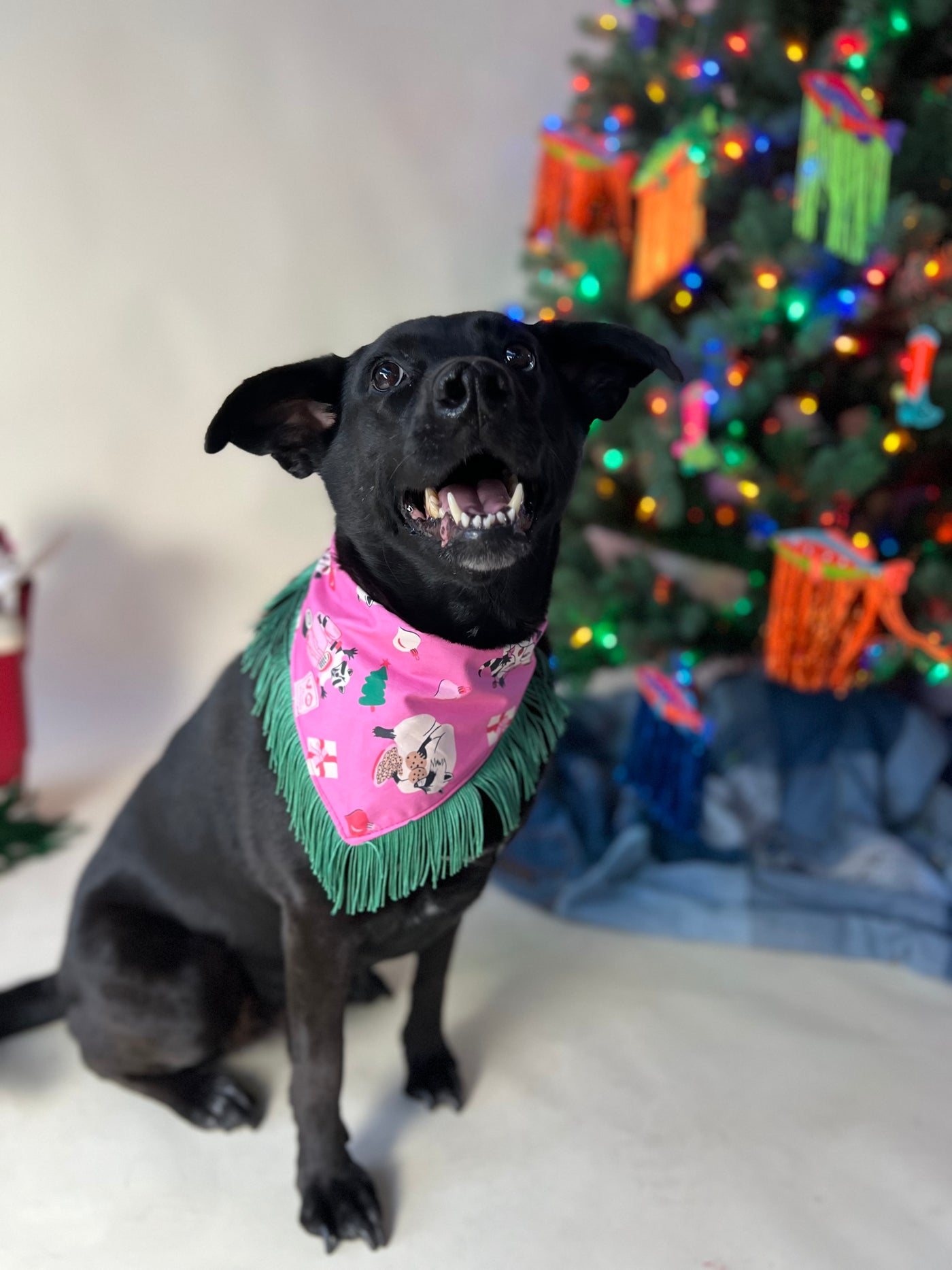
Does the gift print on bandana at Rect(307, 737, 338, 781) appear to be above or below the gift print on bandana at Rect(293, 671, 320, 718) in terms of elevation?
below

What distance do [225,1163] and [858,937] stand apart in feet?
4.21

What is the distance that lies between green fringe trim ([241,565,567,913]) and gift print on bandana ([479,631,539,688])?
0.38 feet

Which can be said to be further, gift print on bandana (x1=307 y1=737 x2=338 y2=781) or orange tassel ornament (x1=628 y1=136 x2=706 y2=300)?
orange tassel ornament (x1=628 y1=136 x2=706 y2=300)

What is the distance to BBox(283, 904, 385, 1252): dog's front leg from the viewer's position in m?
1.33

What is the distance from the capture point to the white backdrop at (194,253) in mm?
2533

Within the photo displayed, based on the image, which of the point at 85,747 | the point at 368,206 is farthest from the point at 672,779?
the point at 368,206

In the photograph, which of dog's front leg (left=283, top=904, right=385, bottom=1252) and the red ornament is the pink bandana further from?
the red ornament

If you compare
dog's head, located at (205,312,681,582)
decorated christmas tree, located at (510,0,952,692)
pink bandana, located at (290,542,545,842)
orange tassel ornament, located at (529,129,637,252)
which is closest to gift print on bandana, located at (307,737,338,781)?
pink bandana, located at (290,542,545,842)

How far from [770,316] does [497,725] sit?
127 centimetres

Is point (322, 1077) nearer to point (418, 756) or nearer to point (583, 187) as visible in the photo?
point (418, 756)

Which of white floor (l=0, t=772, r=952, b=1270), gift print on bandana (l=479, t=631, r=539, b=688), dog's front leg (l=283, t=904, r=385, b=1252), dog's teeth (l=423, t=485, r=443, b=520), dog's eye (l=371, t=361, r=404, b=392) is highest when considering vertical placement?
dog's eye (l=371, t=361, r=404, b=392)

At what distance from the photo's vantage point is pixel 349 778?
1.29 m

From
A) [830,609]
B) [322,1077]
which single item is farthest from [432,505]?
[830,609]

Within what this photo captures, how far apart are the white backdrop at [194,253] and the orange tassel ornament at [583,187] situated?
0.58 metres
